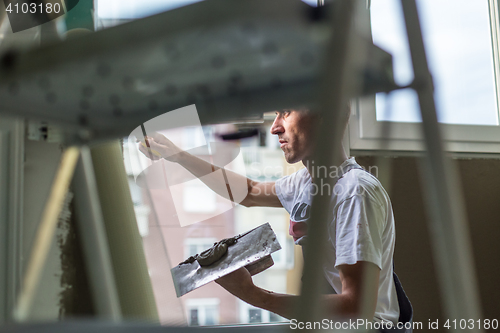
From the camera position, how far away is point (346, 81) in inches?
9.7

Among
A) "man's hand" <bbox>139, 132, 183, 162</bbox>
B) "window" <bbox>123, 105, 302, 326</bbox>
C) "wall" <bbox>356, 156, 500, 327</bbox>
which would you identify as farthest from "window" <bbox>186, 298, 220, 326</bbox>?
"wall" <bbox>356, 156, 500, 327</bbox>

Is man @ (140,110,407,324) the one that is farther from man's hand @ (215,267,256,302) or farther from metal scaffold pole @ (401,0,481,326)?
metal scaffold pole @ (401,0,481,326)

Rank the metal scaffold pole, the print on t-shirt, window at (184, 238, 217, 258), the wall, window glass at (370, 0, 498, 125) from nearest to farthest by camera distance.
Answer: the metal scaffold pole, the print on t-shirt, window at (184, 238, 217, 258), the wall, window glass at (370, 0, 498, 125)

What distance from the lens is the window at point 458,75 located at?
1244mm

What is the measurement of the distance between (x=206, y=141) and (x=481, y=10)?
1.15 m

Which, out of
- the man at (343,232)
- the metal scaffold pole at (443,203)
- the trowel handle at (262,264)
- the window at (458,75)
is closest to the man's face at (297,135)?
the man at (343,232)

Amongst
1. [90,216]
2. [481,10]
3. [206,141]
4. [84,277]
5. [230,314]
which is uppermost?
[481,10]

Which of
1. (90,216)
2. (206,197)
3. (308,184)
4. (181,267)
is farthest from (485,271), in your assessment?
(90,216)

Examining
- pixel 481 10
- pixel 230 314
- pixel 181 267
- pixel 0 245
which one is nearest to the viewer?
pixel 181 267

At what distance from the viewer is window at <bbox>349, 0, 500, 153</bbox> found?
1.24 meters

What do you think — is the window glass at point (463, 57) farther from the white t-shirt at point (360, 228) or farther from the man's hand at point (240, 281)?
the man's hand at point (240, 281)

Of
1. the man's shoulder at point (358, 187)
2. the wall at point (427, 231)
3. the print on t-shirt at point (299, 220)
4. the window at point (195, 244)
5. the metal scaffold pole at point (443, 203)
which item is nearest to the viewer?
the metal scaffold pole at point (443, 203)

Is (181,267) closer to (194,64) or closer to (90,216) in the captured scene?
(90,216)

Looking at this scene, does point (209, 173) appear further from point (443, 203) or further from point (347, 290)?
point (443, 203)
